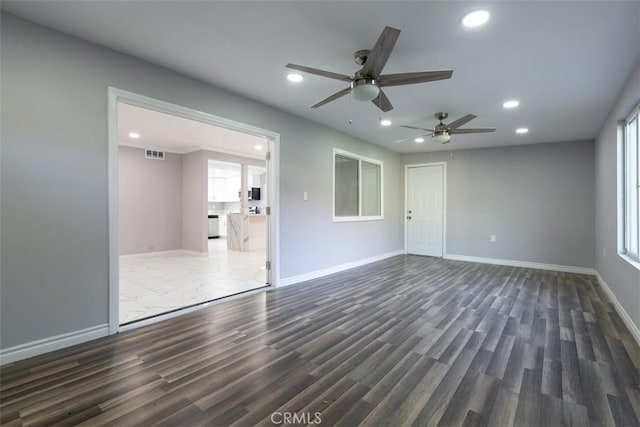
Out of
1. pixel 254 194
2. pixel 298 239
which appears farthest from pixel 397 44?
pixel 254 194

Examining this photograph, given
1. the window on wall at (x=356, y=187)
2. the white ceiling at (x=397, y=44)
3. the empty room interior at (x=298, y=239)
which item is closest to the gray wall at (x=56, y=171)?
the empty room interior at (x=298, y=239)

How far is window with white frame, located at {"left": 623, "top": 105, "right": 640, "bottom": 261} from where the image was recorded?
121 inches

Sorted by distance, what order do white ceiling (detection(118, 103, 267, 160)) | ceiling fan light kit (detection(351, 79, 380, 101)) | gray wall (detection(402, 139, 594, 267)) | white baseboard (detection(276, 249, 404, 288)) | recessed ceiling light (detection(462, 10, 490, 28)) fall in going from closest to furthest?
recessed ceiling light (detection(462, 10, 490, 28)), ceiling fan light kit (detection(351, 79, 380, 101)), white baseboard (detection(276, 249, 404, 288)), white ceiling (detection(118, 103, 267, 160)), gray wall (detection(402, 139, 594, 267))

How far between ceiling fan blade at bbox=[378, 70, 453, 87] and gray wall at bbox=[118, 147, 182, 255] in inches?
258

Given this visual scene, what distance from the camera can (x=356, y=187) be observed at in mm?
6055

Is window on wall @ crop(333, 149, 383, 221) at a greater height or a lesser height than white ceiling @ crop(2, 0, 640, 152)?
lesser

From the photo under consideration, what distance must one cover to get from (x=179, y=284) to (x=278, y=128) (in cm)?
279

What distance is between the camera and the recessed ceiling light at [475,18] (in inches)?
80.8

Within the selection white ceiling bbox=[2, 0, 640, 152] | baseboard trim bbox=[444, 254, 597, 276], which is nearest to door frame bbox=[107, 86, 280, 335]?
white ceiling bbox=[2, 0, 640, 152]

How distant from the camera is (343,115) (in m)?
4.45

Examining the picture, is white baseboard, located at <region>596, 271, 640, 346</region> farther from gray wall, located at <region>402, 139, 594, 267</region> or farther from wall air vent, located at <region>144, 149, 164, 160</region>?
wall air vent, located at <region>144, 149, 164, 160</region>

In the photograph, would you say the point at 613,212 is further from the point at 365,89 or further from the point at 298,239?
the point at 298,239

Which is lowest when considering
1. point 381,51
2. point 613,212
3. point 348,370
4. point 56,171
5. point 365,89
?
point 348,370

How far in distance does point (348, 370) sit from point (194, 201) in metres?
6.45
